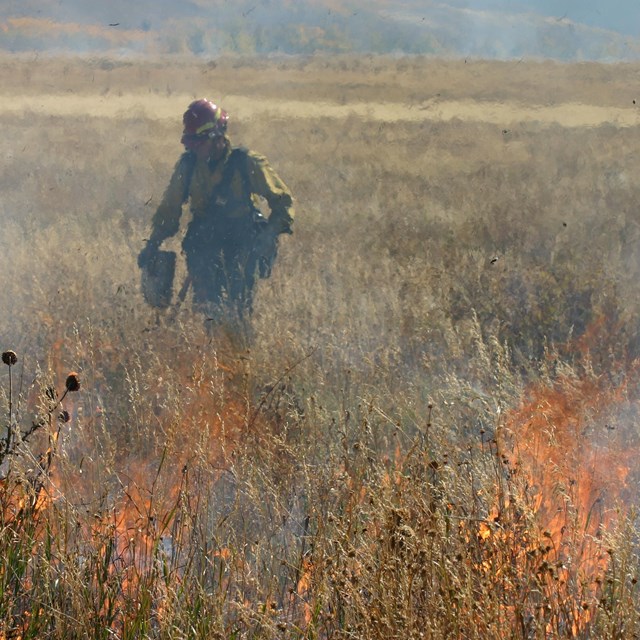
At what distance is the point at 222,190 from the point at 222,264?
495 mm

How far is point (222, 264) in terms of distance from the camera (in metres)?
6.55

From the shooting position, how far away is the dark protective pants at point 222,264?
6.39 meters

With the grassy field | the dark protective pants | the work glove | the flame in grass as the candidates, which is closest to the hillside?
the grassy field

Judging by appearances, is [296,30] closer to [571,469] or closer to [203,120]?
[203,120]

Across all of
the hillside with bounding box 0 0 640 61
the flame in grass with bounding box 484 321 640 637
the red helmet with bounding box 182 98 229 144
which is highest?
the hillside with bounding box 0 0 640 61

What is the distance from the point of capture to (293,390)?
193 inches

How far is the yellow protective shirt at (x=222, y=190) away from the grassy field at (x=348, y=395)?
0.56 meters

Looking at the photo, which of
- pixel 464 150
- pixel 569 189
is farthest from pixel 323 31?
pixel 569 189

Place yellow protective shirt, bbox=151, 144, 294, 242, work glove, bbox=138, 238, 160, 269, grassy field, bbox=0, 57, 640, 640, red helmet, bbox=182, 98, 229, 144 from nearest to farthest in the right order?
grassy field, bbox=0, 57, 640, 640 → red helmet, bbox=182, 98, 229, 144 → yellow protective shirt, bbox=151, 144, 294, 242 → work glove, bbox=138, 238, 160, 269

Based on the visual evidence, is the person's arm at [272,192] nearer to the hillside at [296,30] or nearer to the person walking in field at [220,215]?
the person walking in field at [220,215]

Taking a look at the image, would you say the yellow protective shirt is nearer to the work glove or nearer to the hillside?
the work glove

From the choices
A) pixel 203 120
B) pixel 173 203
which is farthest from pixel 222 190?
pixel 203 120

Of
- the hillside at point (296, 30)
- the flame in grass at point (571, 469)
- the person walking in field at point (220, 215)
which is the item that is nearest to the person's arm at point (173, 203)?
the person walking in field at point (220, 215)

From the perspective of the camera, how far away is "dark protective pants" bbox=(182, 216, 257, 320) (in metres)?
6.39
